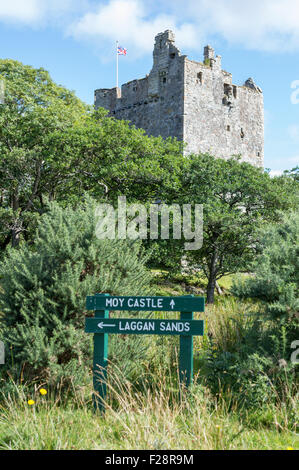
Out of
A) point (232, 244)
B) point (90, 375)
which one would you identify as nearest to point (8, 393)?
point (90, 375)

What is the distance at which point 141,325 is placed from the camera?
16.7 ft

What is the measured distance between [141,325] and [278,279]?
160 cm

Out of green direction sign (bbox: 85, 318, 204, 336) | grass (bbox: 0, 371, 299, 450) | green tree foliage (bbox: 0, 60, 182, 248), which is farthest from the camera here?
green tree foliage (bbox: 0, 60, 182, 248)

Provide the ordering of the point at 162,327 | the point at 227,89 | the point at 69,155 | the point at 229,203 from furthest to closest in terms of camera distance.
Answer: the point at 227,89, the point at 229,203, the point at 69,155, the point at 162,327

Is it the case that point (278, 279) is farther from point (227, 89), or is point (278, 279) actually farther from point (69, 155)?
point (227, 89)

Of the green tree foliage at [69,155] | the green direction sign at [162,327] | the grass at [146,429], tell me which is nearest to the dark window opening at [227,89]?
the green tree foliage at [69,155]

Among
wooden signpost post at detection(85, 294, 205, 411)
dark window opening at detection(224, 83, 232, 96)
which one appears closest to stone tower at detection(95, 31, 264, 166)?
dark window opening at detection(224, 83, 232, 96)

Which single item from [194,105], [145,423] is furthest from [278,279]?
[194,105]

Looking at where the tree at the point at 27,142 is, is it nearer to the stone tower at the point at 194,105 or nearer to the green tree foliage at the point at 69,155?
the green tree foliage at the point at 69,155

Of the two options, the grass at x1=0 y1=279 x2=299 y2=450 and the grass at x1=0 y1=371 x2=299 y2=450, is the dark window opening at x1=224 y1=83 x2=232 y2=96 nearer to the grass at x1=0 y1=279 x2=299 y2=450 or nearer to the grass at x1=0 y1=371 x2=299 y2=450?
the grass at x1=0 y1=279 x2=299 y2=450

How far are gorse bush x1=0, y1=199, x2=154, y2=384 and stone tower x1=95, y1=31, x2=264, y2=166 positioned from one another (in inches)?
742

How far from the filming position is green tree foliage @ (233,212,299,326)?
530cm

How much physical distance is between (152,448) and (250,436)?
1.04 meters

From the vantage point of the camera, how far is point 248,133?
3050 centimetres
